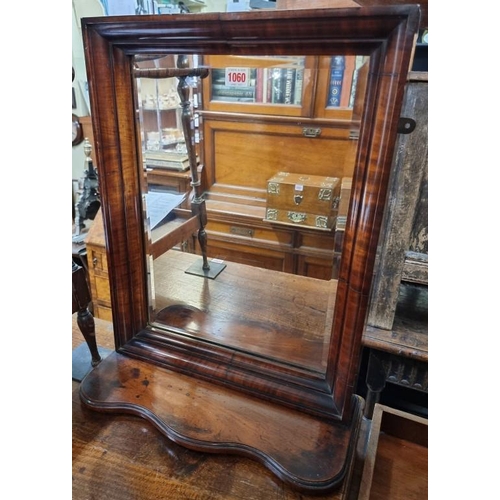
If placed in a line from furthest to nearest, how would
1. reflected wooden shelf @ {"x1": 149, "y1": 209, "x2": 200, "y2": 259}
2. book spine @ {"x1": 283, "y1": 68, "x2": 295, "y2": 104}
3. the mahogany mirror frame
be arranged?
reflected wooden shelf @ {"x1": 149, "y1": 209, "x2": 200, "y2": 259}
book spine @ {"x1": 283, "y1": 68, "x2": 295, "y2": 104}
the mahogany mirror frame

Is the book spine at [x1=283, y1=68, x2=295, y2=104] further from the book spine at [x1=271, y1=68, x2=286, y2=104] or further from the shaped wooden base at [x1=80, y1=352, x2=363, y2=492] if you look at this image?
the shaped wooden base at [x1=80, y1=352, x2=363, y2=492]

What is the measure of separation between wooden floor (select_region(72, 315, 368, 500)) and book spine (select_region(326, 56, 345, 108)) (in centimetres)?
50

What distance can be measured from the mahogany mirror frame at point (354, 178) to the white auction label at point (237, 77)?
0.34 feet

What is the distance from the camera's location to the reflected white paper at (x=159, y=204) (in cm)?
63

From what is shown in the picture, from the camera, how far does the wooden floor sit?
1.49 ft

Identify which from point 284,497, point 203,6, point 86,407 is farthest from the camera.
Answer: point 203,6

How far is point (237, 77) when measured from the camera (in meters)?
0.59

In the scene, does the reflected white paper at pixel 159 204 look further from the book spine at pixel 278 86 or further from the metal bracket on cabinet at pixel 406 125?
the metal bracket on cabinet at pixel 406 125

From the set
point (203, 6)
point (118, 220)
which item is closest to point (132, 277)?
point (118, 220)

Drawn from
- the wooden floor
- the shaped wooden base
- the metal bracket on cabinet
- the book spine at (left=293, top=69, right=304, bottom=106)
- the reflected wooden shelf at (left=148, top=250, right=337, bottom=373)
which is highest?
the book spine at (left=293, top=69, right=304, bottom=106)

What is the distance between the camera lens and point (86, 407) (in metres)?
0.57

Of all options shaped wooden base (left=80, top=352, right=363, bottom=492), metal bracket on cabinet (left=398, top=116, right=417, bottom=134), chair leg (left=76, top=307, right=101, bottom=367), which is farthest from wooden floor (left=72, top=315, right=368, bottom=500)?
metal bracket on cabinet (left=398, top=116, right=417, bottom=134)

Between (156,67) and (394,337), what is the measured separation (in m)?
0.60
